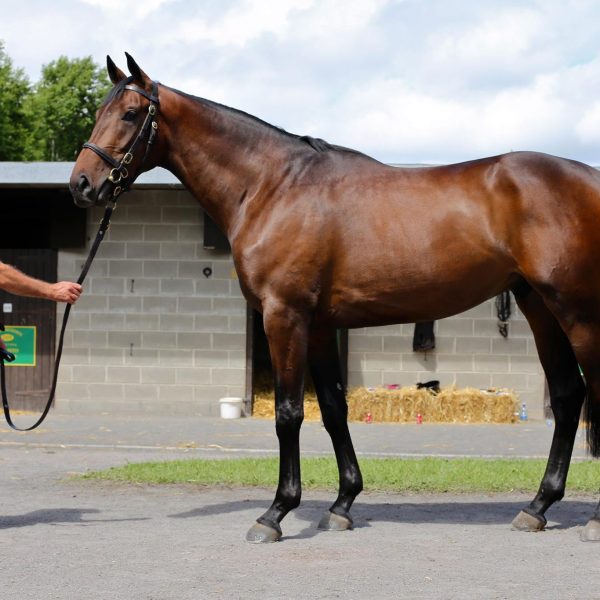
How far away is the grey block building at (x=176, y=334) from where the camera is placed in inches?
599

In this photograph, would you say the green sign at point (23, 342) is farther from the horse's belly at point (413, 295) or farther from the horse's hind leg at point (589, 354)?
the horse's hind leg at point (589, 354)

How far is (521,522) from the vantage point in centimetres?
610

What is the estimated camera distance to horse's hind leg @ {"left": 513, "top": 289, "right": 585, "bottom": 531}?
6.26 m

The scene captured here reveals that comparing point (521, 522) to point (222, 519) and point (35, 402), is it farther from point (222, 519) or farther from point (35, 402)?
point (35, 402)

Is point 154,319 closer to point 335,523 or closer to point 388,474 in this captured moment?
point 388,474

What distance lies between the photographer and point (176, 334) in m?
15.3

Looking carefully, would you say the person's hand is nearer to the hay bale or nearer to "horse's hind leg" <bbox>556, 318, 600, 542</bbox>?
"horse's hind leg" <bbox>556, 318, 600, 542</bbox>

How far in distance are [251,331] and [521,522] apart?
9.48 m

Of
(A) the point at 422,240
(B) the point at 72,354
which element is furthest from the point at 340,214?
(B) the point at 72,354

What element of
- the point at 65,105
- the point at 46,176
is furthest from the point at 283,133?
the point at 65,105

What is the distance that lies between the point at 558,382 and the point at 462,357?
8.94 metres

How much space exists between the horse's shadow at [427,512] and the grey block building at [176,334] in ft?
26.4

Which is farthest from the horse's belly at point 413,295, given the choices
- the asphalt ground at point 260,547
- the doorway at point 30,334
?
the doorway at point 30,334

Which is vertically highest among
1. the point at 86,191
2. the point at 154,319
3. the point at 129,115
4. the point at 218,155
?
the point at 129,115
